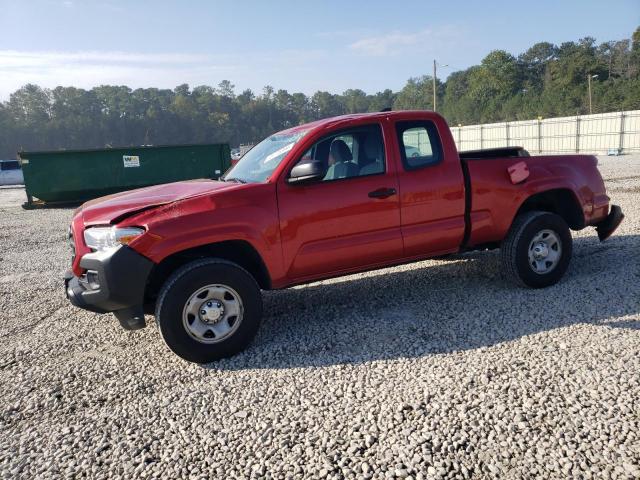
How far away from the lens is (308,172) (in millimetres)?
4031

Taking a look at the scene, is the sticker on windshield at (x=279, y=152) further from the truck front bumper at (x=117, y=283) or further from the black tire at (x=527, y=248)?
the black tire at (x=527, y=248)

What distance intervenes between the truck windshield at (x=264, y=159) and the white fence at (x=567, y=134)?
3155cm

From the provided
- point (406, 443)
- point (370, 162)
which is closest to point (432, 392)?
point (406, 443)

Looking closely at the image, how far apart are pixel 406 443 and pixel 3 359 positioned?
352 cm

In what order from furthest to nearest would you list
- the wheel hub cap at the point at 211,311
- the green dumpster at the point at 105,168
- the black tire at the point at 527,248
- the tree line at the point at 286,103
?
1. the tree line at the point at 286,103
2. the green dumpster at the point at 105,168
3. the black tire at the point at 527,248
4. the wheel hub cap at the point at 211,311

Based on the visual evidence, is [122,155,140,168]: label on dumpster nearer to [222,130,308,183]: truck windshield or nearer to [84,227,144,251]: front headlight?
[222,130,308,183]: truck windshield

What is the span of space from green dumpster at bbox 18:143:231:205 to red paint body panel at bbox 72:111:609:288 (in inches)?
506

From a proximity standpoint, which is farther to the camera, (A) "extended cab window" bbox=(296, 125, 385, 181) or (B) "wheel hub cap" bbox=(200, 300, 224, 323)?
(A) "extended cab window" bbox=(296, 125, 385, 181)

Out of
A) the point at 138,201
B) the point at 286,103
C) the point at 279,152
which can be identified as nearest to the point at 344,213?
the point at 279,152

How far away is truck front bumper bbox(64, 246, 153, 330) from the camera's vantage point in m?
3.65

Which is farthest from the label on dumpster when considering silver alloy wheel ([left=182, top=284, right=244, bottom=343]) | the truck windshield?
silver alloy wheel ([left=182, top=284, right=244, bottom=343])

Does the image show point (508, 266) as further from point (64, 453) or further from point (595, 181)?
point (64, 453)

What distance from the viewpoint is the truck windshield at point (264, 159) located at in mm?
4418

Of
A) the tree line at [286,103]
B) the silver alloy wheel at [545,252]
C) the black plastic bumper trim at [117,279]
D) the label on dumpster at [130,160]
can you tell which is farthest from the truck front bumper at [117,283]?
the tree line at [286,103]
